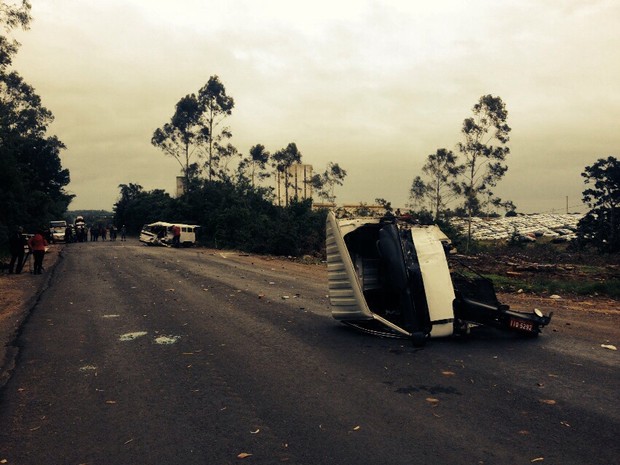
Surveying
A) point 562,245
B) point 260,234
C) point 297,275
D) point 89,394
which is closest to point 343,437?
point 89,394

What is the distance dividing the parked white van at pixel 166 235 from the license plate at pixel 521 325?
105ft

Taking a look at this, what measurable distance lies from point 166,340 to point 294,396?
3.43m

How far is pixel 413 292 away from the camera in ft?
24.8

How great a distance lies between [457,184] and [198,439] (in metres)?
39.6

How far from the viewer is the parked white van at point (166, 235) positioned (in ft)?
124

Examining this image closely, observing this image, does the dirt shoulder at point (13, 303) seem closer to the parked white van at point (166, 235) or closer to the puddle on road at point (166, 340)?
the puddle on road at point (166, 340)

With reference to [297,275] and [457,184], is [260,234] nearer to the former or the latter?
[297,275]

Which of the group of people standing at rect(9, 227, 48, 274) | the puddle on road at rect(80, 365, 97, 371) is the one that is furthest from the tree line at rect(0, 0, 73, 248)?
the puddle on road at rect(80, 365, 97, 371)

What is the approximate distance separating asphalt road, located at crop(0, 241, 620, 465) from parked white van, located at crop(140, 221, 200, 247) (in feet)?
92.1

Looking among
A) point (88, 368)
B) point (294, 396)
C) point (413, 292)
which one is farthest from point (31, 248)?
point (294, 396)

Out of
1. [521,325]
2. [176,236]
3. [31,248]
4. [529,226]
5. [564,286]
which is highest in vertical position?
[529,226]

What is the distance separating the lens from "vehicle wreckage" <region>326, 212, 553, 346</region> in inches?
298

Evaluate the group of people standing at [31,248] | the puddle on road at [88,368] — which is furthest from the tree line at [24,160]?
the puddle on road at [88,368]

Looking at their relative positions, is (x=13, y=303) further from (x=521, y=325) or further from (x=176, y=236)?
(x=176, y=236)
